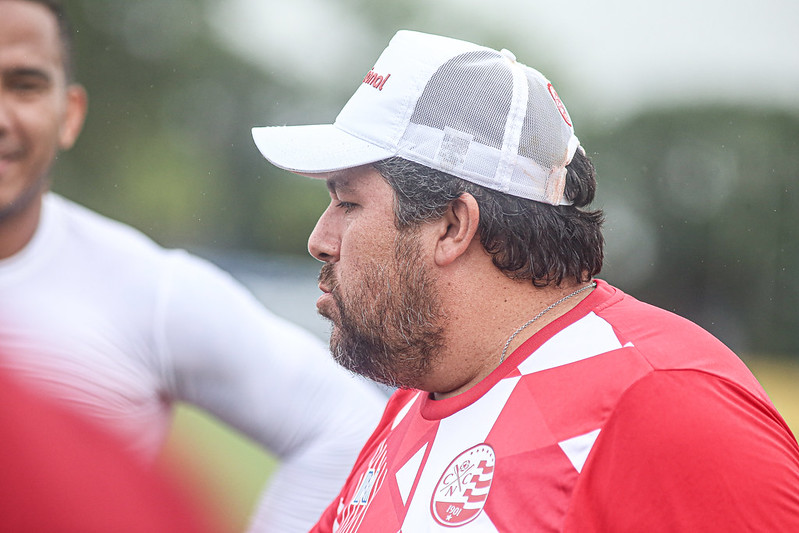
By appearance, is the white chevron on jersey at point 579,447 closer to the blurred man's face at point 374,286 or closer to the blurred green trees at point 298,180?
the blurred man's face at point 374,286

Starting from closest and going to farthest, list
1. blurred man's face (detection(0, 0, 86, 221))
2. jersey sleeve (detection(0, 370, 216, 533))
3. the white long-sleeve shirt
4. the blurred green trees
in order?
jersey sleeve (detection(0, 370, 216, 533)) < blurred man's face (detection(0, 0, 86, 221)) < the white long-sleeve shirt < the blurred green trees

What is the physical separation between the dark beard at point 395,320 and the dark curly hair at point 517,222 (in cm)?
Result: 7

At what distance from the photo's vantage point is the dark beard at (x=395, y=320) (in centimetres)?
142

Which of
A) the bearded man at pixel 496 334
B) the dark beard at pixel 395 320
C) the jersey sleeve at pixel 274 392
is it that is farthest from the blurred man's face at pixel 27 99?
the dark beard at pixel 395 320

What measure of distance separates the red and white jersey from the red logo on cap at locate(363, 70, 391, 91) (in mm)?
538

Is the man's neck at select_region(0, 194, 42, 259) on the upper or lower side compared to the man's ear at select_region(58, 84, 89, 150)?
lower

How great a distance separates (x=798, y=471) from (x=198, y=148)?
6.63 ft

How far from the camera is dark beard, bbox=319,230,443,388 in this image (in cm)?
142

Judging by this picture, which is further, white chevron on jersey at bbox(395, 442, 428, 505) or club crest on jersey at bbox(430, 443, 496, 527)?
white chevron on jersey at bbox(395, 442, 428, 505)

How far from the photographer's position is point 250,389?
2.08 meters

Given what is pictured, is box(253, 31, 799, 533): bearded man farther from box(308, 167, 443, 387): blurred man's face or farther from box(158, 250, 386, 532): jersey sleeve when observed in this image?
box(158, 250, 386, 532): jersey sleeve

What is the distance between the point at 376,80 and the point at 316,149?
170 mm

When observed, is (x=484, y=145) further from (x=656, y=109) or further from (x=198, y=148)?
(x=656, y=109)

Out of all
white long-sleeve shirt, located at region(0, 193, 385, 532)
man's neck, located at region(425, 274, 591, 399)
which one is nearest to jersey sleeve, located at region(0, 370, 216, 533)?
man's neck, located at region(425, 274, 591, 399)
